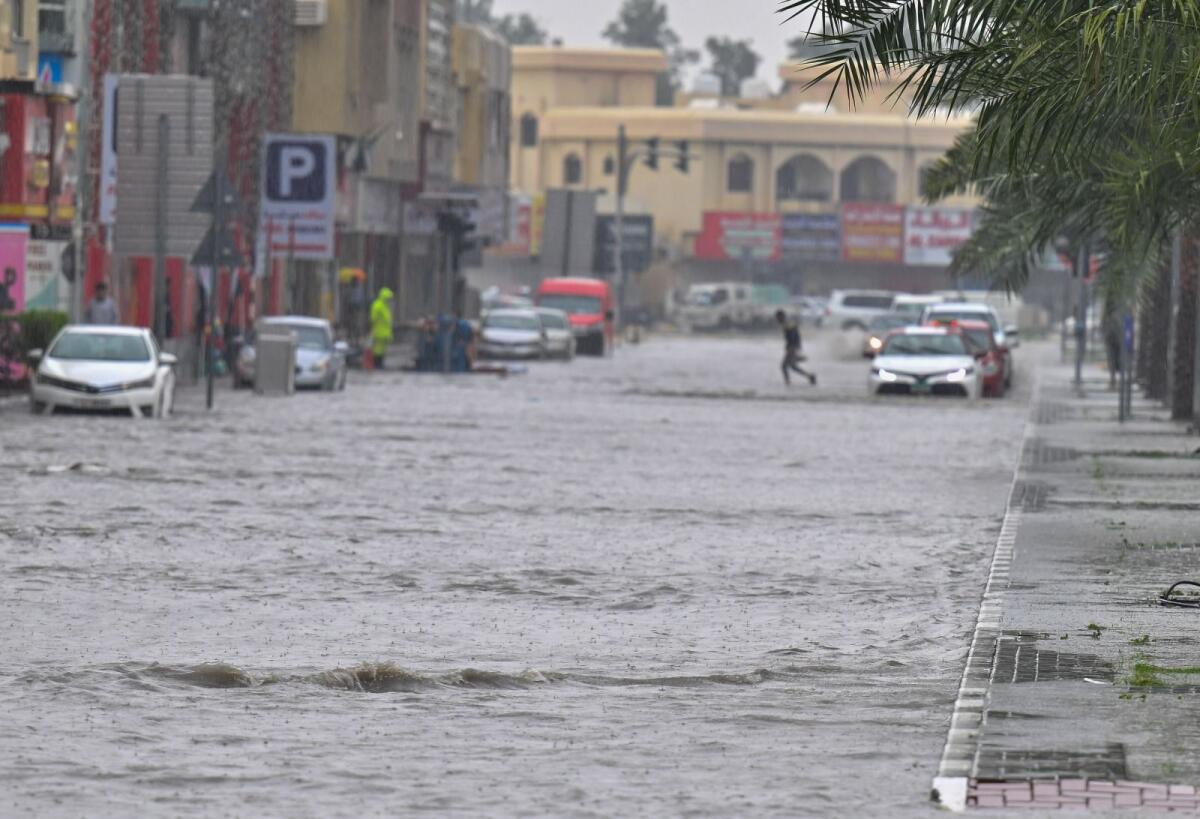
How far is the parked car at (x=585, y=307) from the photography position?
73.7 meters

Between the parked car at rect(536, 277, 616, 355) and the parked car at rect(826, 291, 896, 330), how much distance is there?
1672cm

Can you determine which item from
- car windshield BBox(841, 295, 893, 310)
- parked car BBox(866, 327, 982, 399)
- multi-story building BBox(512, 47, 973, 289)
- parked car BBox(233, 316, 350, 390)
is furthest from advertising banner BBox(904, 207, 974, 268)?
parked car BBox(233, 316, 350, 390)

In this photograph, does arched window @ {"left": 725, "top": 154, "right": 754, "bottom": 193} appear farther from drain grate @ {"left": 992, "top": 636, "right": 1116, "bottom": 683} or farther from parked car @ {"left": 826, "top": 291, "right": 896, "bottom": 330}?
drain grate @ {"left": 992, "top": 636, "right": 1116, "bottom": 683}

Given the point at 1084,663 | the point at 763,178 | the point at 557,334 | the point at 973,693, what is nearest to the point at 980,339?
the point at 557,334

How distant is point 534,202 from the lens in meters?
113

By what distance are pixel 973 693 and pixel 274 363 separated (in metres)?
32.6

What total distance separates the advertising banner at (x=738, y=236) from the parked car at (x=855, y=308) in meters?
25.2

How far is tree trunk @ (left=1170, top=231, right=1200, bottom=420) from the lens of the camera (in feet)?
116

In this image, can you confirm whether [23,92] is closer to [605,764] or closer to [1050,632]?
[1050,632]

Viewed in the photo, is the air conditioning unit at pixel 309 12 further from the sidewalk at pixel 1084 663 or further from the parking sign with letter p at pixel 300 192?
the sidewalk at pixel 1084 663

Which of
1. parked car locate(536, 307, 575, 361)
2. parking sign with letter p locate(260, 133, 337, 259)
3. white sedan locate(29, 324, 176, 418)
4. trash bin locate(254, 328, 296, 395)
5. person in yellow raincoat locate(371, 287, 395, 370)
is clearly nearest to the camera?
white sedan locate(29, 324, 176, 418)

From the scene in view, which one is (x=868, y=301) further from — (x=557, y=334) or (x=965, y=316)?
(x=965, y=316)

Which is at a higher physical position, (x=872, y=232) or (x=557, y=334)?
(x=872, y=232)

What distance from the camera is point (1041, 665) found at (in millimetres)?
11555
